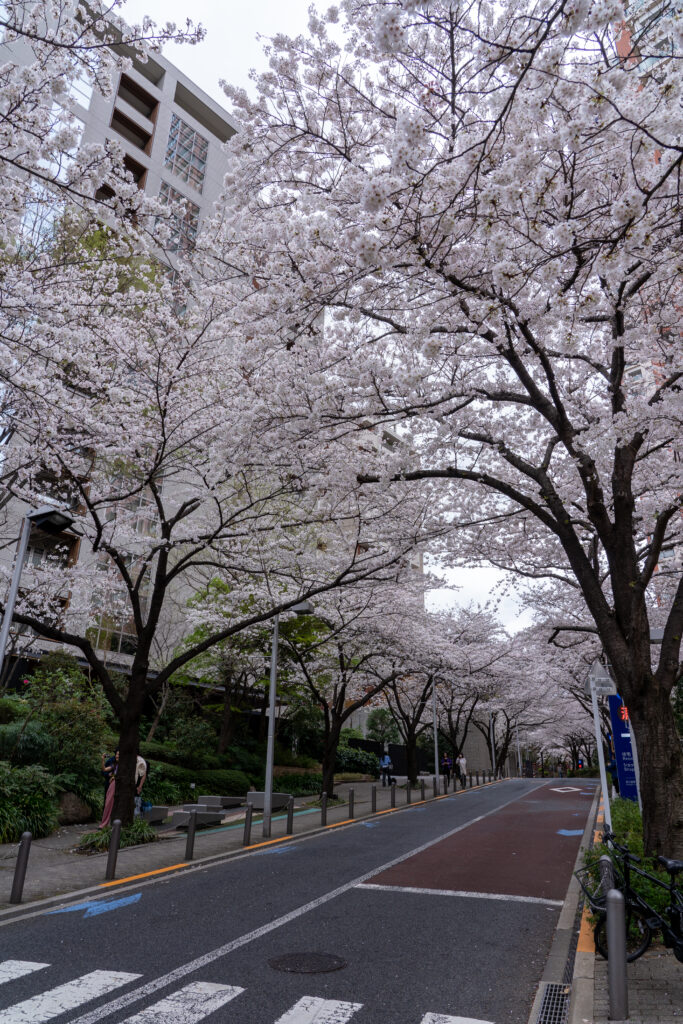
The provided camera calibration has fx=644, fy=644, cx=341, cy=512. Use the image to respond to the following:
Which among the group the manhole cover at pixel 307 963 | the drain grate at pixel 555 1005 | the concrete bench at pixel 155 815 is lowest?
the manhole cover at pixel 307 963

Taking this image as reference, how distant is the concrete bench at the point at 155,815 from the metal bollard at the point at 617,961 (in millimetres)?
12281

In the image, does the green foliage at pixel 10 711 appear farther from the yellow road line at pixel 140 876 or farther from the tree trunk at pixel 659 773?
the tree trunk at pixel 659 773

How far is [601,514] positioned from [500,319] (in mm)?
2920

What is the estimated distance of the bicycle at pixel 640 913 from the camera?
5.35 meters

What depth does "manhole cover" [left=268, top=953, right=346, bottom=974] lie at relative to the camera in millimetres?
5883

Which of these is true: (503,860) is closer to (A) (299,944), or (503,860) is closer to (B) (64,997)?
(A) (299,944)

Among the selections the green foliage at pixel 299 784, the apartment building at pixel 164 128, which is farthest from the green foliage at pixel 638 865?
the apartment building at pixel 164 128

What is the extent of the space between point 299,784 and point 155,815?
12.9 meters

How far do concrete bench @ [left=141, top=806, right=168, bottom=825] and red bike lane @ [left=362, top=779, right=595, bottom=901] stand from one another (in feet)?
19.9

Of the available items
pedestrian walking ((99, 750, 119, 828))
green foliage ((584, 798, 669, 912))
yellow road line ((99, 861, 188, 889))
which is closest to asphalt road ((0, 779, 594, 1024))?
yellow road line ((99, 861, 188, 889))

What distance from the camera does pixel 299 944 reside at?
6.70m

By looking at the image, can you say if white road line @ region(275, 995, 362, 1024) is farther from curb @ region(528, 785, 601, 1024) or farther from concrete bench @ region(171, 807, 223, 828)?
concrete bench @ region(171, 807, 223, 828)

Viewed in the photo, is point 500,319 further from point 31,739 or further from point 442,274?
point 31,739

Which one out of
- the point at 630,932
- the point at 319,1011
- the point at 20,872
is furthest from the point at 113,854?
the point at 630,932
